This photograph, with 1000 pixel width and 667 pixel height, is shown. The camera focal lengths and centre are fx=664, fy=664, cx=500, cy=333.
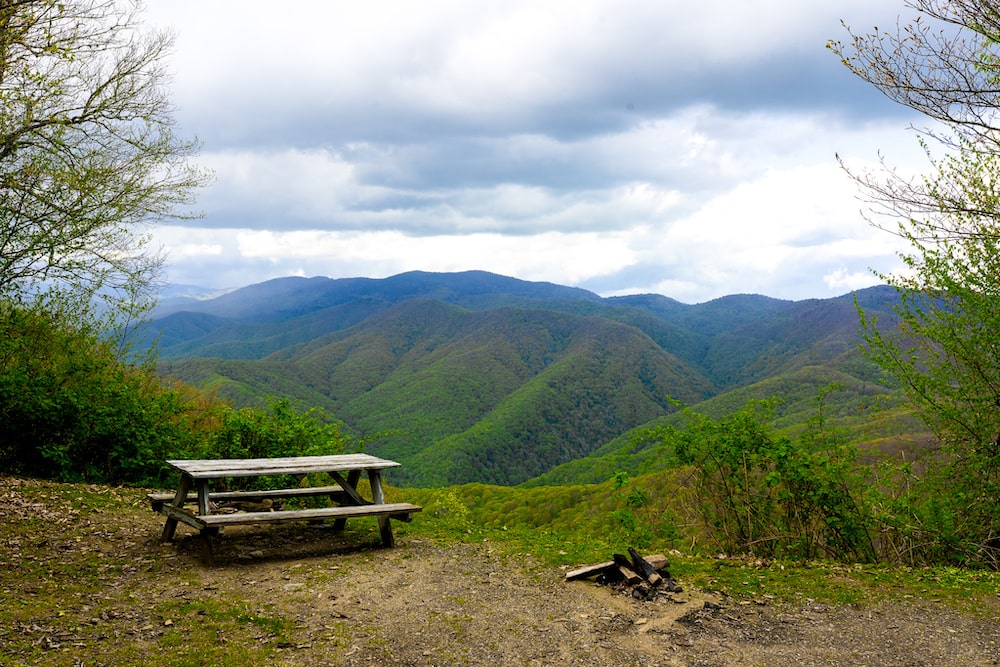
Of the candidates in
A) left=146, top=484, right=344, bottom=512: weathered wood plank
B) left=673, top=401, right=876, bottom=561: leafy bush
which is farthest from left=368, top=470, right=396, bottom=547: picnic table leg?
left=673, top=401, right=876, bottom=561: leafy bush

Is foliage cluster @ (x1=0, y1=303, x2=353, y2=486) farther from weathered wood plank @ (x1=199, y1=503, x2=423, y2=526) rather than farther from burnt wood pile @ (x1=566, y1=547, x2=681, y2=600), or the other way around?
burnt wood pile @ (x1=566, y1=547, x2=681, y2=600)

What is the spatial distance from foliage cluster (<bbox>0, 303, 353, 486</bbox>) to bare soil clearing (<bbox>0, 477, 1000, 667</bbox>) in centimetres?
368

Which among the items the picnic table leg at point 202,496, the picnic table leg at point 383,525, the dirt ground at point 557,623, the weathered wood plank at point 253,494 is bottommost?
the dirt ground at point 557,623

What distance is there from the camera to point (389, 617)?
617cm

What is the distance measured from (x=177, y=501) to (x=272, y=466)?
1.19 m

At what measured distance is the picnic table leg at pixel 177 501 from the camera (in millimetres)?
7824

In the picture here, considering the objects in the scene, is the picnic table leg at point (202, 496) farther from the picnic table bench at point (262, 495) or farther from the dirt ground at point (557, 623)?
the dirt ground at point (557, 623)

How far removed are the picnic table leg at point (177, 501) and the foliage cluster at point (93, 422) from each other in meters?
3.63

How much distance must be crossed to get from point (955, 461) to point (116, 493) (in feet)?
44.5

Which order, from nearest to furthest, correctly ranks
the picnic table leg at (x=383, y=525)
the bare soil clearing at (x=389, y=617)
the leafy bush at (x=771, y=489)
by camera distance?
the bare soil clearing at (x=389, y=617)
the picnic table leg at (x=383, y=525)
the leafy bush at (x=771, y=489)

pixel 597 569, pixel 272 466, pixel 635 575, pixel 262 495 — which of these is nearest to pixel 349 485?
pixel 262 495

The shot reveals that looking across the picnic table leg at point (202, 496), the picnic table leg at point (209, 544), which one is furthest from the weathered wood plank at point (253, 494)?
the picnic table leg at point (209, 544)

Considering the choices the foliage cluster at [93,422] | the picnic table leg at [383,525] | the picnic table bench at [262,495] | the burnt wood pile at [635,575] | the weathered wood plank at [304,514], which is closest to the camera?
the burnt wood pile at [635,575]

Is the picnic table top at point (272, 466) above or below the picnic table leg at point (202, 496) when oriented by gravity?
above
